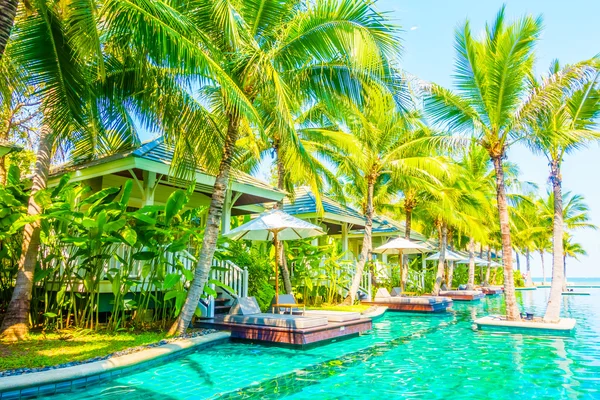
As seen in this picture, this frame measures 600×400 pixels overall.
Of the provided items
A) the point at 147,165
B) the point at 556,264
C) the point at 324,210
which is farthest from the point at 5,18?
the point at 324,210

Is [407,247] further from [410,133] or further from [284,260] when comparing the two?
[284,260]

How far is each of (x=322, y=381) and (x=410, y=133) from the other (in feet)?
41.7

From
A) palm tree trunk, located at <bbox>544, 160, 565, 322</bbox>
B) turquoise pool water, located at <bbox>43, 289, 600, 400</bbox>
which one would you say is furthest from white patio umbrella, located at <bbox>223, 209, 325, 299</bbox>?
palm tree trunk, located at <bbox>544, 160, 565, 322</bbox>

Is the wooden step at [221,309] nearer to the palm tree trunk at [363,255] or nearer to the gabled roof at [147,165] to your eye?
the gabled roof at [147,165]

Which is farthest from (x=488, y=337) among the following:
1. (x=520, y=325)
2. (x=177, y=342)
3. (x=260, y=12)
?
(x=260, y=12)

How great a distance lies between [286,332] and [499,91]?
891 centimetres

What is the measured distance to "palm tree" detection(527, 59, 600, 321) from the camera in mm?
12000

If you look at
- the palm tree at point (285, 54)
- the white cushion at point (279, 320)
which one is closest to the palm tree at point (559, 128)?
the palm tree at point (285, 54)

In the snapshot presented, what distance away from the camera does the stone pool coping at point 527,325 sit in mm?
11219

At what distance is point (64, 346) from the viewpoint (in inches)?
303

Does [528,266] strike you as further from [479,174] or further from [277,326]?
[277,326]

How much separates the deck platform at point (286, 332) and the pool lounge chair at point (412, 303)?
7.32m

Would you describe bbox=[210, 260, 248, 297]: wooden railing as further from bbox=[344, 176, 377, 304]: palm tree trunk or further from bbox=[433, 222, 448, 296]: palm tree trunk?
bbox=[433, 222, 448, 296]: palm tree trunk

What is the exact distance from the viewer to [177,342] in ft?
27.2
